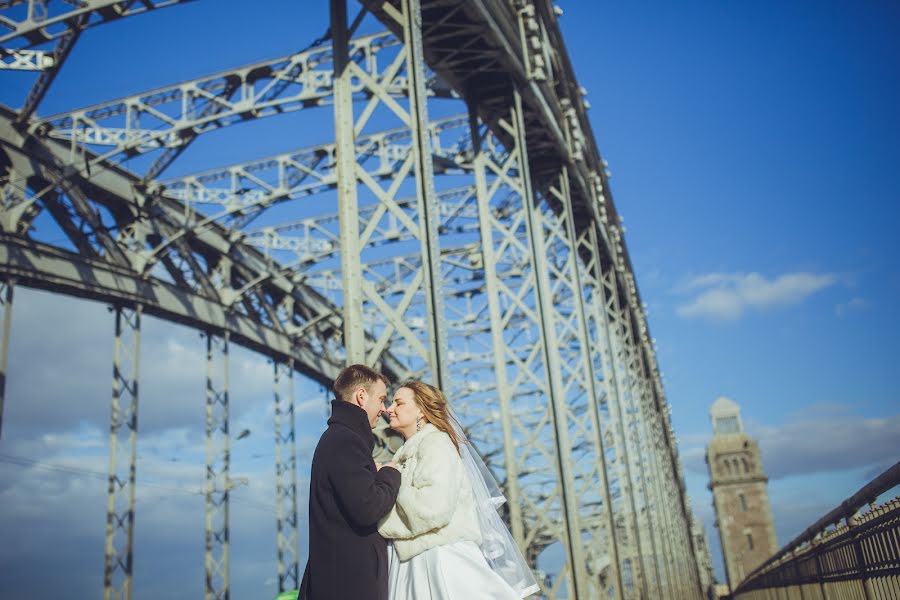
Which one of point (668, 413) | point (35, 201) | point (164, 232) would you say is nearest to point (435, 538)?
point (35, 201)

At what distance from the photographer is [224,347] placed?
20562 millimetres

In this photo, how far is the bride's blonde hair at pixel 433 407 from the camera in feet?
12.1

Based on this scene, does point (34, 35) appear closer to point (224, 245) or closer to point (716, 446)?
point (224, 245)

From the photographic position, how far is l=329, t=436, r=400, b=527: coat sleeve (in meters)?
3.17

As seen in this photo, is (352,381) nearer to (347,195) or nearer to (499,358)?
(347,195)

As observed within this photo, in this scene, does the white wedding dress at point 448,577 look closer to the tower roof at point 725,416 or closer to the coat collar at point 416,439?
the coat collar at point 416,439

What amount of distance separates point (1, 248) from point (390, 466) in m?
13.2

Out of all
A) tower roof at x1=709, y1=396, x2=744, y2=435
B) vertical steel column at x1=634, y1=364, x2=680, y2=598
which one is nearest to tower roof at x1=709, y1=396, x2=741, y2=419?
tower roof at x1=709, y1=396, x2=744, y2=435

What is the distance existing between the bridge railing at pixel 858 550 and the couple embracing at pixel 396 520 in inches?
82.8

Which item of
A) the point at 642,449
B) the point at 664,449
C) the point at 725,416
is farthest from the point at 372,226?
the point at 725,416

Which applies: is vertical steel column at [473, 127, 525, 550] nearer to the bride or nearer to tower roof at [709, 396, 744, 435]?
the bride

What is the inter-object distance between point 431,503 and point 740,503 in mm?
82065

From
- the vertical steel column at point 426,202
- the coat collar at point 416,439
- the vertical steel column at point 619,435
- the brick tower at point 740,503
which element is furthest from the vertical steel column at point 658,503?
the brick tower at point 740,503

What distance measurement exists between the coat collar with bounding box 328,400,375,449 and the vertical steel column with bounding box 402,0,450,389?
118 inches
